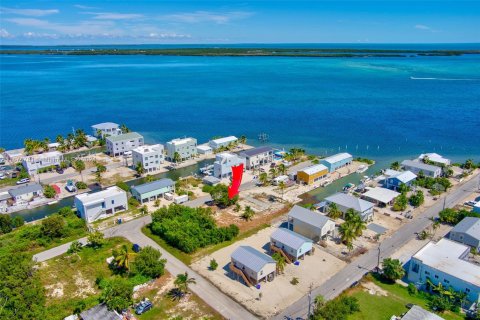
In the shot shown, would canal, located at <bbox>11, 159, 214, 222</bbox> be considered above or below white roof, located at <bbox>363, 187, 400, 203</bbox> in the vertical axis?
below

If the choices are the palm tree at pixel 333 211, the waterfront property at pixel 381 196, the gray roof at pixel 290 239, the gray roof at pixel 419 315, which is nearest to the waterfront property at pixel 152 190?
the gray roof at pixel 290 239

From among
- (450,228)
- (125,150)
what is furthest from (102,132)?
(450,228)

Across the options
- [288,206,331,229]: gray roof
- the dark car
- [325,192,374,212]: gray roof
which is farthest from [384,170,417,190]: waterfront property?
the dark car

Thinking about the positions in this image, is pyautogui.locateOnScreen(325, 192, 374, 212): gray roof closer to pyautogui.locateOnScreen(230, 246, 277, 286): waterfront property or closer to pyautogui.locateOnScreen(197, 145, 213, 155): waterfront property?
pyautogui.locateOnScreen(230, 246, 277, 286): waterfront property

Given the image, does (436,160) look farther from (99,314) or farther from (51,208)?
(51,208)

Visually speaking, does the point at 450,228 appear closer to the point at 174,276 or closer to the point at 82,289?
the point at 174,276

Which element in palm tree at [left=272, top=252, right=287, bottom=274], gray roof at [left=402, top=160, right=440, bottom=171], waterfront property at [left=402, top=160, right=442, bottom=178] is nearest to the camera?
palm tree at [left=272, top=252, right=287, bottom=274]

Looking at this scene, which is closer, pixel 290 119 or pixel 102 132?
pixel 102 132

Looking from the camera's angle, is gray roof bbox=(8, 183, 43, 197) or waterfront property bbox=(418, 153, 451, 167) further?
waterfront property bbox=(418, 153, 451, 167)
